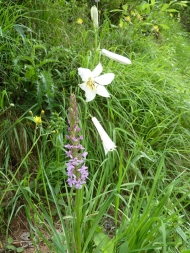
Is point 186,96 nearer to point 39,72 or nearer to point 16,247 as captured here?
point 39,72

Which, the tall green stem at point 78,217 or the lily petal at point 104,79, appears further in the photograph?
the lily petal at point 104,79

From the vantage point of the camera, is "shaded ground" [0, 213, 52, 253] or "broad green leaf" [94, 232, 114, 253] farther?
"shaded ground" [0, 213, 52, 253]

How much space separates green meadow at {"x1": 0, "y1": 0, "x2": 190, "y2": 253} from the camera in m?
1.24

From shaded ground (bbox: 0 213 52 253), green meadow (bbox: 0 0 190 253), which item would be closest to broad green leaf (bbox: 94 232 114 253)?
green meadow (bbox: 0 0 190 253)

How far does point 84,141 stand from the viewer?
167 centimetres

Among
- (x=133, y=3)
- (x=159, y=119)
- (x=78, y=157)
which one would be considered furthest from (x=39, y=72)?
(x=133, y=3)

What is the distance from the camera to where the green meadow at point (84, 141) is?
4.05ft

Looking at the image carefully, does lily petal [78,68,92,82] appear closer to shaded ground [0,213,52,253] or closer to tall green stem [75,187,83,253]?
tall green stem [75,187,83,253]

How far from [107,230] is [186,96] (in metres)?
1.32

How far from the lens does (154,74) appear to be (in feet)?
8.25

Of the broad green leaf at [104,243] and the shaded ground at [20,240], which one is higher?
the broad green leaf at [104,243]

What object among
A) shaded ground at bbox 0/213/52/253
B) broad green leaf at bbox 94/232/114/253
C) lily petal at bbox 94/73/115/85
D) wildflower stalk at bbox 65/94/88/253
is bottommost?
shaded ground at bbox 0/213/52/253

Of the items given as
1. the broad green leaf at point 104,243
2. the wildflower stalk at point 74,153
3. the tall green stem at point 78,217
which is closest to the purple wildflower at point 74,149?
the wildflower stalk at point 74,153

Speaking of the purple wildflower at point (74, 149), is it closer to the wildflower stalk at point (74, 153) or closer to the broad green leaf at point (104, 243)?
the wildflower stalk at point (74, 153)
